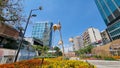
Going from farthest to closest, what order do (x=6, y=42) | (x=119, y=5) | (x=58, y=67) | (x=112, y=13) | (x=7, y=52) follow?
(x=112, y=13)
(x=119, y=5)
(x=6, y=42)
(x=7, y=52)
(x=58, y=67)

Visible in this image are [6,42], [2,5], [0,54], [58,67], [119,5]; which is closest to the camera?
[58,67]

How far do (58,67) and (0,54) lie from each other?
1893 cm

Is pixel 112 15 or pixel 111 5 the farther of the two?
pixel 112 15

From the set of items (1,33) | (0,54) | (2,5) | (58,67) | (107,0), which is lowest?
(58,67)

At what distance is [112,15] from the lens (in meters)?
71.5

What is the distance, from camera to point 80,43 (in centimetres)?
19675

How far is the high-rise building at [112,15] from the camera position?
6606 cm

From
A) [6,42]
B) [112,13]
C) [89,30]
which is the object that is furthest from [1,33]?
[89,30]

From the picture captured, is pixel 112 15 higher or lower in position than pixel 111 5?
lower

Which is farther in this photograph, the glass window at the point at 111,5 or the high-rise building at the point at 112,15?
the glass window at the point at 111,5

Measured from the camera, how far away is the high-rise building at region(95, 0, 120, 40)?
66062 mm

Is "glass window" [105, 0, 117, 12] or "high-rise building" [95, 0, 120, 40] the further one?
"glass window" [105, 0, 117, 12]

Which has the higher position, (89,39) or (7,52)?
(89,39)

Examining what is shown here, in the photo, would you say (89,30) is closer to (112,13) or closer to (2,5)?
(112,13)
